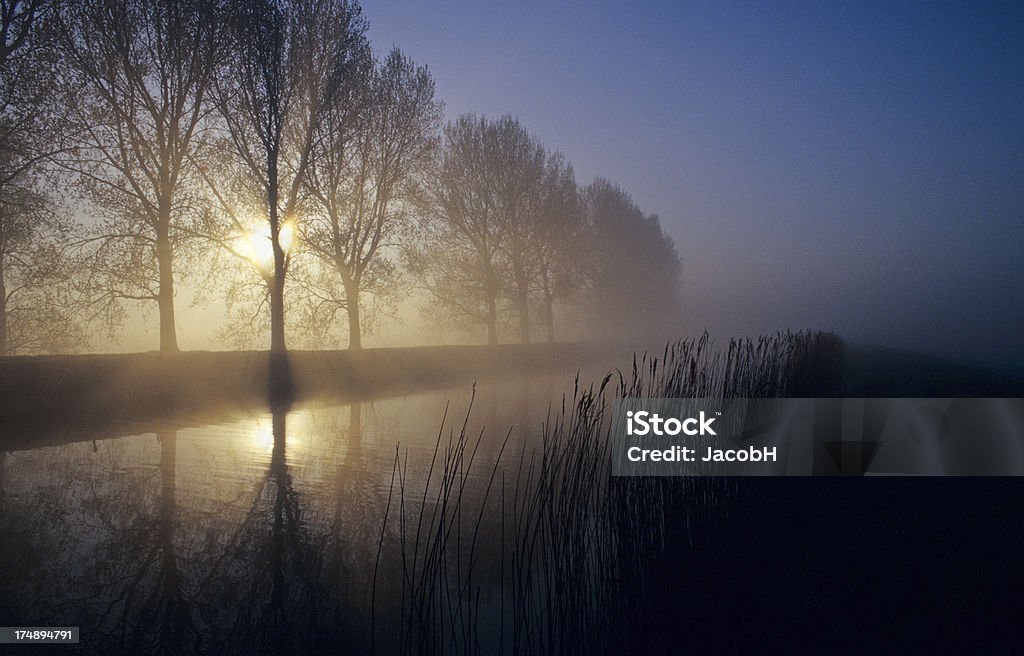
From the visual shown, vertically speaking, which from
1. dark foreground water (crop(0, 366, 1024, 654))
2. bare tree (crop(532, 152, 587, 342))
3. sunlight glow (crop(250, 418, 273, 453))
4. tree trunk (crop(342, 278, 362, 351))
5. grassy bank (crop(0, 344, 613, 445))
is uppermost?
bare tree (crop(532, 152, 587, 342))

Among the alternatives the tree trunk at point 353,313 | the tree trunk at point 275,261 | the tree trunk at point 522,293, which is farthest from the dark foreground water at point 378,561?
the tree trunk at point 522,293

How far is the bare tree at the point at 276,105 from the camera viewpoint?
14578 mm

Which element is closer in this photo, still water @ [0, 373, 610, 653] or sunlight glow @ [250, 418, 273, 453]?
still water @ [0, 373, 610, 653]

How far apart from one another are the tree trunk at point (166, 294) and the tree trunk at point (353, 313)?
221 inches

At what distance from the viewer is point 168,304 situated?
13.6 m

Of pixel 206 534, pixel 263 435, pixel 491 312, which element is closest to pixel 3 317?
pixel 263 435

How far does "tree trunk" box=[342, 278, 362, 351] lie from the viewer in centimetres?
1867

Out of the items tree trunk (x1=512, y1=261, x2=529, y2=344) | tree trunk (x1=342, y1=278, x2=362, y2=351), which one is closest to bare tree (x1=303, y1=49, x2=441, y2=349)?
tree trunk (x1=342, y1=278, x2=362, y2=351)

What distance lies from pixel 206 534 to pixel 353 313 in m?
14.9

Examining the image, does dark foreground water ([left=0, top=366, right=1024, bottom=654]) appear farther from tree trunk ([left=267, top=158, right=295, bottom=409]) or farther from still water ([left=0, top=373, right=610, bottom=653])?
tree trunk ([left=267, top=158, right=295, bottom=409])

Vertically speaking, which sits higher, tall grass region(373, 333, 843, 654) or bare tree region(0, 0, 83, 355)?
bare tree region(0, 0, 83, 355)

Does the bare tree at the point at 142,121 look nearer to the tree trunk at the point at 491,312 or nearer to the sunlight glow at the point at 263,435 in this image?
the sunlight glow at the point at 263,435

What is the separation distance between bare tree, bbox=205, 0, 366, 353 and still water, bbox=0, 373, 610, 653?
8.36 metres

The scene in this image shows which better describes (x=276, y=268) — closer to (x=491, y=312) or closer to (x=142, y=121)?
(x=142, y=121)
